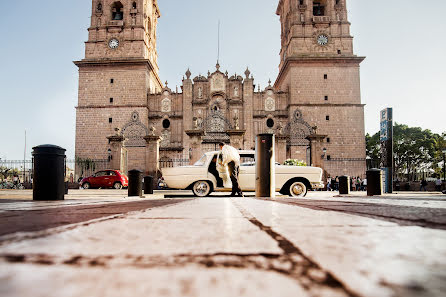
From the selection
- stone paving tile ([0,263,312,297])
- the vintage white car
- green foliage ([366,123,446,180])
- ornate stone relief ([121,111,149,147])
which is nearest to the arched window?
ornate stone relief ([121,111,149,147])

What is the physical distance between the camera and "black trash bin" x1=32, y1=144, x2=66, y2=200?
4145 mm

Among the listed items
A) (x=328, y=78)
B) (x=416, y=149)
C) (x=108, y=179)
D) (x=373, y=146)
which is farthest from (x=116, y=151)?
(x=416, y=149)

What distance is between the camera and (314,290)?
32cm

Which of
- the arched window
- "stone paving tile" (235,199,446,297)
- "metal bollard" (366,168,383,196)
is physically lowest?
"metal bollard" (366,168,383,196)

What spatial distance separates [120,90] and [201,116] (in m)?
7.20

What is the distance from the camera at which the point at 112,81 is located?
2734 centimetres

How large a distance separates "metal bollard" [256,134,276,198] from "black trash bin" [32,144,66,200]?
322 cm

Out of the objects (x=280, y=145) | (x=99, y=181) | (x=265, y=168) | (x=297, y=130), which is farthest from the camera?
(x=297, y=130)

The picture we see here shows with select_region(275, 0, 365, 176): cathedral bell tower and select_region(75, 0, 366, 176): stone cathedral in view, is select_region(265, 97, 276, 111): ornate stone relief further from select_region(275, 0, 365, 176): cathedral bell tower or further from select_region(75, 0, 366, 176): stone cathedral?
select_region(275, 0, 365, 176): cathedral bell tower

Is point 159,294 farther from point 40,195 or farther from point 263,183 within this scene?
point 263,183

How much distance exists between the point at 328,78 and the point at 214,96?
31.6 feet

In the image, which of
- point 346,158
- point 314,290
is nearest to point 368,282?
point 314,290

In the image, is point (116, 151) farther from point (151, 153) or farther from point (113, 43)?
point (113, 43)

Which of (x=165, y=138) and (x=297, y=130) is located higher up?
(x=297, y=130)
